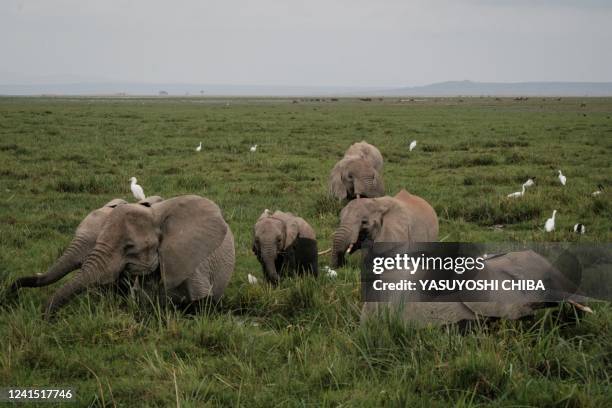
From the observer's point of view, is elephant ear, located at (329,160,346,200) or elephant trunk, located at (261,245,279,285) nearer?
elephant trunk, located at (261,245,279,285)

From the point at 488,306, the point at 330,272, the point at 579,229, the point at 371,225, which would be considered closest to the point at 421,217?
the point at 371,225

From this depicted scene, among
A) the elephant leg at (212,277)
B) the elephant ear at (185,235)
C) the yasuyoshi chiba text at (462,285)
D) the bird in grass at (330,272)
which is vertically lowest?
the bird in grass at (330,272)

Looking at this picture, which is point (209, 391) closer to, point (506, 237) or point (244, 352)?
point (244, 352)

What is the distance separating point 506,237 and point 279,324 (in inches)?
201

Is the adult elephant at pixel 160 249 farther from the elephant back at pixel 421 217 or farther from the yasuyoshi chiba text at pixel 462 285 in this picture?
the elephant back at pixel 421 217

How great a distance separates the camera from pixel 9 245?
909cm

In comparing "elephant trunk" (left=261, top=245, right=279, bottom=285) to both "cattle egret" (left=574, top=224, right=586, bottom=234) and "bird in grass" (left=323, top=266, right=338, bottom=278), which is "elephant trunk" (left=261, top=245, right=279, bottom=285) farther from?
"cattle egret" (left=574, top=224, right=586, bottom=234)

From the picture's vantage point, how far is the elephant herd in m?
5.40

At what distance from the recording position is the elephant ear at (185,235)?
578 centimetres

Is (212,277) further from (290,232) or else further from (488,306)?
(488,306)

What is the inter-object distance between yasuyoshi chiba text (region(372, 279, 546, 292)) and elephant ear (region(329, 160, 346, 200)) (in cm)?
549

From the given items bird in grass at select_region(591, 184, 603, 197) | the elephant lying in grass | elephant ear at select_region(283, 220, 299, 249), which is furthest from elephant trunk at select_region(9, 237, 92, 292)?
bird in grass at select_region(591, 184, 603, 197)

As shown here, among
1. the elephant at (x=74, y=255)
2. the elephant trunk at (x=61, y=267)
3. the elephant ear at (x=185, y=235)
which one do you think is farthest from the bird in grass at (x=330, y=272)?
the elephant trunk at (x=61, y=267)

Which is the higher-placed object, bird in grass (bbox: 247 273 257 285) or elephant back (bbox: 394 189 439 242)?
elephant back (bbox: 394 189 439 242)
